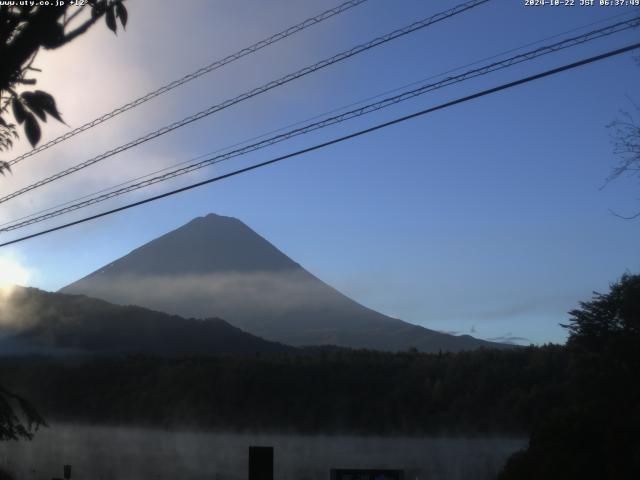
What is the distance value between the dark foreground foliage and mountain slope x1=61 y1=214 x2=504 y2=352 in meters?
53.5

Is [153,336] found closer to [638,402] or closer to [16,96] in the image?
[638,402]

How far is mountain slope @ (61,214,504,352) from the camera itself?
368 ft

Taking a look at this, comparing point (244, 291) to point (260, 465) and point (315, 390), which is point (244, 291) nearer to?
point (315, 390)

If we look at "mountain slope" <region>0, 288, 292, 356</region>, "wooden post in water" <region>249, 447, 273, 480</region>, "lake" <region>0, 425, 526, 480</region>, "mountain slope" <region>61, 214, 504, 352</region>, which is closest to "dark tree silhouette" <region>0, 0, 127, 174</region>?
"wooden post in water" <region>249, 447, 273, 480</region>

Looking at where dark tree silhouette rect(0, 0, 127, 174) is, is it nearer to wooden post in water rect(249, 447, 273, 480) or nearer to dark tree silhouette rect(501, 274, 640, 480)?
wooden post in water rect(249, 447, 273, 480)

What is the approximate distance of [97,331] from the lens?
212 feet

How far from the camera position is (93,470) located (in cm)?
3997

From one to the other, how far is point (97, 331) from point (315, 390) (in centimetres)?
2746

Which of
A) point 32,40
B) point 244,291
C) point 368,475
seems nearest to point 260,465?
point 368,475

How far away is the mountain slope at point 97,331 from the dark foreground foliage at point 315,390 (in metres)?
7.23

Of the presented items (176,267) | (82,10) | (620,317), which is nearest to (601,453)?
(620,317)

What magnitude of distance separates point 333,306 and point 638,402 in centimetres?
11388

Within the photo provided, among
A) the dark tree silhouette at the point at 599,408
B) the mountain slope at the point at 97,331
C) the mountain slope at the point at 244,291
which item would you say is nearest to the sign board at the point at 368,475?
the dark tree silhouette at the point at 599,408

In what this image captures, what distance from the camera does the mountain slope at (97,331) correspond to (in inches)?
2387
